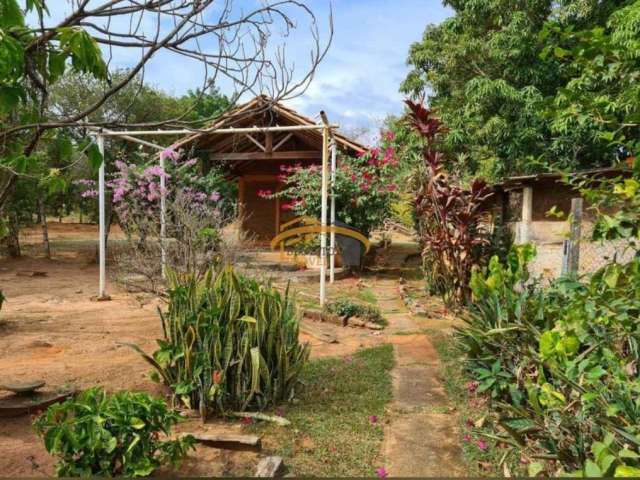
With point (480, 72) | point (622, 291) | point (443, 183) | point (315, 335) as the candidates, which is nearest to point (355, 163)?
Result: point (443, 183)

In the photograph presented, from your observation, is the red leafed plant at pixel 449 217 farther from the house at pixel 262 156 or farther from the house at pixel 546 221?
the house at pixel 262 156

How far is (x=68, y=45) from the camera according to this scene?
5.83 ft

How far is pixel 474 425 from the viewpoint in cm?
328

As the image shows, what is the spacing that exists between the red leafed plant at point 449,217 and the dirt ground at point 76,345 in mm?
1963

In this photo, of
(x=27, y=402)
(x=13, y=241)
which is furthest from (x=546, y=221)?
(x=13, y=241)

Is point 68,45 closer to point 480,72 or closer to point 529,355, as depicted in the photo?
point 529,355

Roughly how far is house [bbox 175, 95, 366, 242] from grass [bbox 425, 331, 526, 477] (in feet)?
24.2

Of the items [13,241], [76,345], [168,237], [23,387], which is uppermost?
[168,237]

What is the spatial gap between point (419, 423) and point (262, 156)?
1006cm

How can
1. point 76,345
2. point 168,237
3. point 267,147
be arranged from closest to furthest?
point 76,345, point 168,237, point 267,147

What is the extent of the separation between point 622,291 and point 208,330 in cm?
260

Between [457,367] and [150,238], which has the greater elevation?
[150,238]

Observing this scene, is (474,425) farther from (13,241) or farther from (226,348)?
(13,241)

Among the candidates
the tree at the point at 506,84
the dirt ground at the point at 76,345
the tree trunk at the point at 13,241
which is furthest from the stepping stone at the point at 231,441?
the tree trunk at the point at 13,241
